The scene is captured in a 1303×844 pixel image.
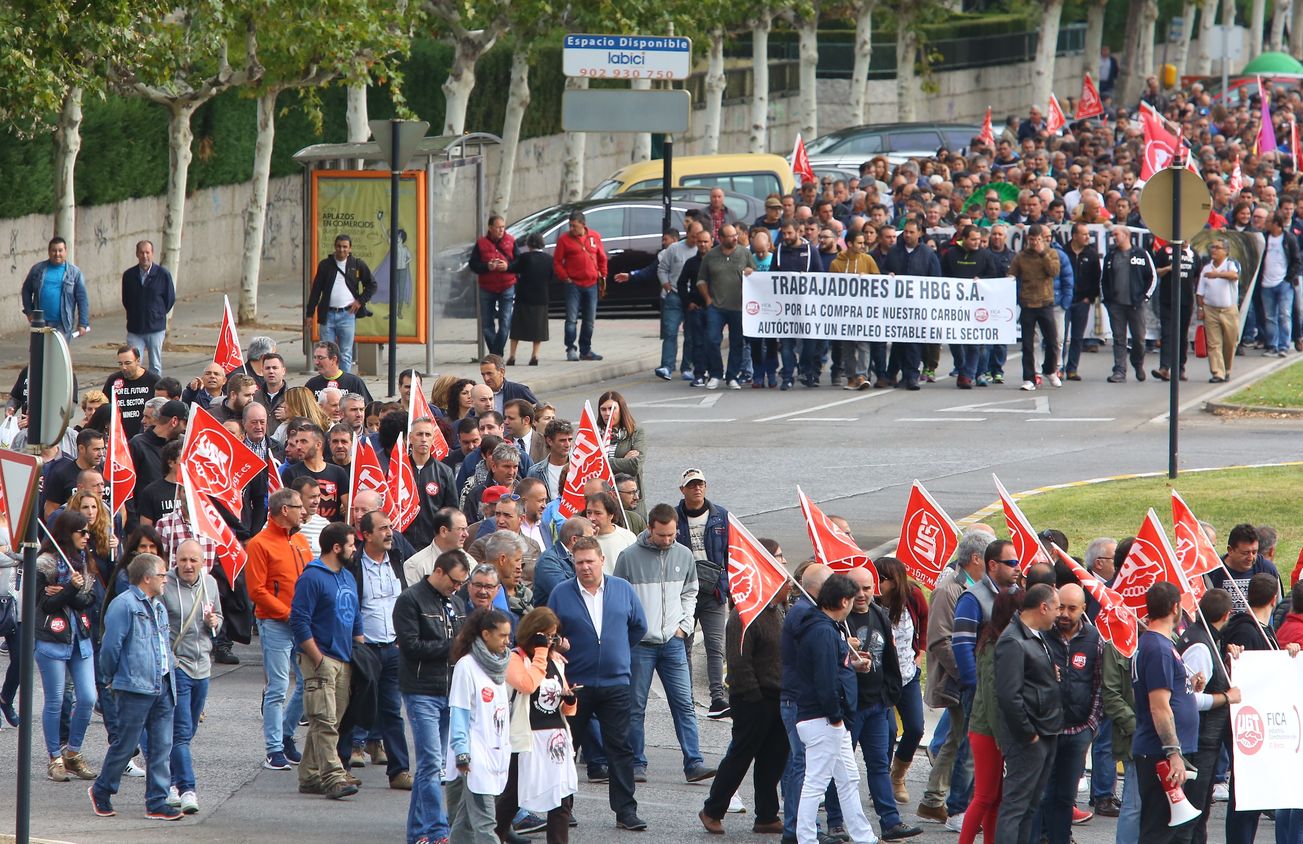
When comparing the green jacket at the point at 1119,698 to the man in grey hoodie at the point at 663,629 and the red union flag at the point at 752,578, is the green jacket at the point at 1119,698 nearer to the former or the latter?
the red union flag at the point at 752,578

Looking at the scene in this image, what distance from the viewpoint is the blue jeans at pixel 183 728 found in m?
10.9

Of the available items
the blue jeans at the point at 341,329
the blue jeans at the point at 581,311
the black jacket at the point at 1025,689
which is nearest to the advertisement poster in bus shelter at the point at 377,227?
the blue jeans at the point at 341,329

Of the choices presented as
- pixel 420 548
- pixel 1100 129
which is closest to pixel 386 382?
pixel 420 548

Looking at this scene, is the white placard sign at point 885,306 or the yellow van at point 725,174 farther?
the yellow van at point 725,174

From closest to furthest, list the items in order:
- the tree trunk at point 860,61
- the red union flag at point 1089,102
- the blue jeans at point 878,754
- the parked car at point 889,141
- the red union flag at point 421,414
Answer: the blue jeans at point 878,754, the red union flag at point 421,414, the parked car at point 889,141, the red union flag at point 1089,102, the tree trunk at point 860,61

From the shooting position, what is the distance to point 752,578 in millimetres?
11211

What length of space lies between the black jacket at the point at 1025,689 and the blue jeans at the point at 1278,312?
17.0 metres

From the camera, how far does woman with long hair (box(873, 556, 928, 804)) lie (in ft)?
36.3

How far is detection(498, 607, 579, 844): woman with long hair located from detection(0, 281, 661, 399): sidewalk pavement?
13548mm

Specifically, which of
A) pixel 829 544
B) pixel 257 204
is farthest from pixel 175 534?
pixel 257 204

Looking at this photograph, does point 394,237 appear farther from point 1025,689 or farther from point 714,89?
point 714,89

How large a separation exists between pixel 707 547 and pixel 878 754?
2.29m

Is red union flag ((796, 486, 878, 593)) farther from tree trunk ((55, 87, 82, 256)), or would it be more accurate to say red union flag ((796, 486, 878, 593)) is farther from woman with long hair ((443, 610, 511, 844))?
tree trunk ((55, 87, 82, 256))

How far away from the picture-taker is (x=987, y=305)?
79.5ft
